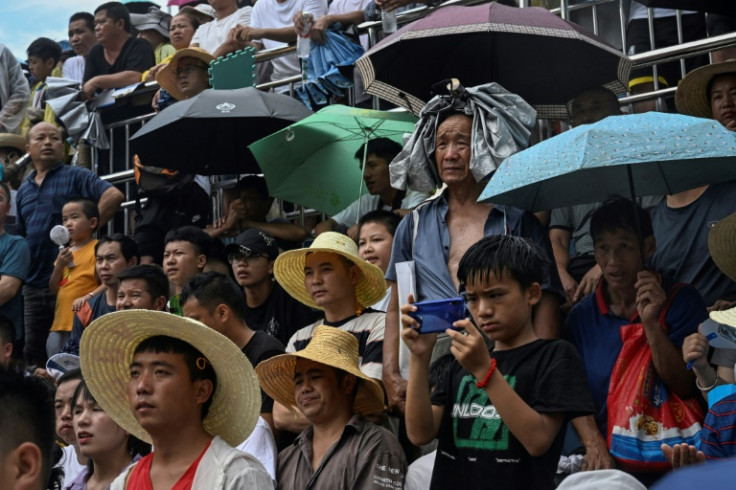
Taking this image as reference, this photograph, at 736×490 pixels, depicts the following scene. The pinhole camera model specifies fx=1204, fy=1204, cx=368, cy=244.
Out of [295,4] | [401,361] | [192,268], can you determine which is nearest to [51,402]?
[401,361]

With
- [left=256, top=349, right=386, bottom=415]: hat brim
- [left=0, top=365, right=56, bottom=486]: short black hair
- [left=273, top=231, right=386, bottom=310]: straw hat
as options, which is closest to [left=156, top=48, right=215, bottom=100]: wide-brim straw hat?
[left=273, top=231, right=386, bottom=310]: straw hat

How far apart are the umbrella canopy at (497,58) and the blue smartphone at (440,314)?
2.71 m

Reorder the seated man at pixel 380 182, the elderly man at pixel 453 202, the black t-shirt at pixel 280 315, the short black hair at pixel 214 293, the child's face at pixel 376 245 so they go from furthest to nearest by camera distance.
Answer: the seated man at pixel 380 182 < the black t-shirt at pixel 280 315 < the child's face at pixel 376 245 < the short black hair at pixel 214 293 < the elderly man at pixel 453 202

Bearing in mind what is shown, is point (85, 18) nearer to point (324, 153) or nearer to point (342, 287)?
point (324, 153)

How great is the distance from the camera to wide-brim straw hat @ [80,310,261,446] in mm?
5055

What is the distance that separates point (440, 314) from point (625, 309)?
5.09ft

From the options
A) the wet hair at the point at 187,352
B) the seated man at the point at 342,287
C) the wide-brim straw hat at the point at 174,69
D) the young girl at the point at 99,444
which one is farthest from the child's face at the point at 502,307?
the wide-brim straw hat at the point at 174,69

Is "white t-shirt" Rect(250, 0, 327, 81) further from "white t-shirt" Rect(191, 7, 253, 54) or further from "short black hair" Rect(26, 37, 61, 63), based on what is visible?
"short black hair" Rect(26, 37, 61, 63)

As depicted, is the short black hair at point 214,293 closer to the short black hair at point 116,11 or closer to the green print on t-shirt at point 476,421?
the green print on t-shirt at point 476,421

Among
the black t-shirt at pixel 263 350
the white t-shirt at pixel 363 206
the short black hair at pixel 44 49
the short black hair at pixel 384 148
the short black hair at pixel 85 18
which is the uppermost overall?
the short black hair at pixel 85 18

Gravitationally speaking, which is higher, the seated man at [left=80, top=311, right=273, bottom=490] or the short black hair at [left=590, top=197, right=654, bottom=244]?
the short black hair at [left=590, top=197, right=654, bottom=244]

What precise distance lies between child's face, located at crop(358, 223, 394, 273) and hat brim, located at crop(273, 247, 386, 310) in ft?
1.25

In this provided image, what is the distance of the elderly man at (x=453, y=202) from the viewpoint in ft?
19.0

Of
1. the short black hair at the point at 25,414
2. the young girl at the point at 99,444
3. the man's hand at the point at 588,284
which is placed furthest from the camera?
the man's hand at the point at 588,284
